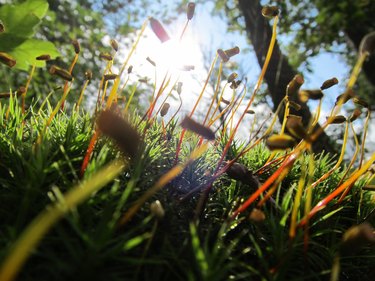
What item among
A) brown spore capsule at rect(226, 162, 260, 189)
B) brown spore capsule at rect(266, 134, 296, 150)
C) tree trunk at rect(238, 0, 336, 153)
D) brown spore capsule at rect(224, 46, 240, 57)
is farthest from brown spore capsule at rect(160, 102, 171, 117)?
tree trunk at rect(238, 0, 336, 153)

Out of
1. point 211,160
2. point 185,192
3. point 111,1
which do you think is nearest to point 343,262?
point 185,192

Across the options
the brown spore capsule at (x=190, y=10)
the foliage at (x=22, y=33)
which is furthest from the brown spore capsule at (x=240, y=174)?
the foliage at (x=22, y=33)

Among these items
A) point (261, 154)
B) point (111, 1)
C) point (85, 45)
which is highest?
point (111, 1)

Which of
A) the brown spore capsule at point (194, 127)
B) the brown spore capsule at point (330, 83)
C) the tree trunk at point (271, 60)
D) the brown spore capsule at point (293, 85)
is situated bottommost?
the brown spore capsule at point (194, 127)

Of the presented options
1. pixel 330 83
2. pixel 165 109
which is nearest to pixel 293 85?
pixel 330 83

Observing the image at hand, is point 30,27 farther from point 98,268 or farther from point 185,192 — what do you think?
point 98,268

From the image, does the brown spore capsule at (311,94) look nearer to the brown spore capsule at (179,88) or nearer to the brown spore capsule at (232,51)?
the brown spore capsule at (232,51)

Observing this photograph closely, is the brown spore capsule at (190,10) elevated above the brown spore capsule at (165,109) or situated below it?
above

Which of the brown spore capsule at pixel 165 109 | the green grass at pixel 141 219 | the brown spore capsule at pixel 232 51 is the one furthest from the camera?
the brown spore capsule at pixel 165 109

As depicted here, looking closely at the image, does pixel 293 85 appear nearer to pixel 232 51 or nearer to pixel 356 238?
pixel 232 51
